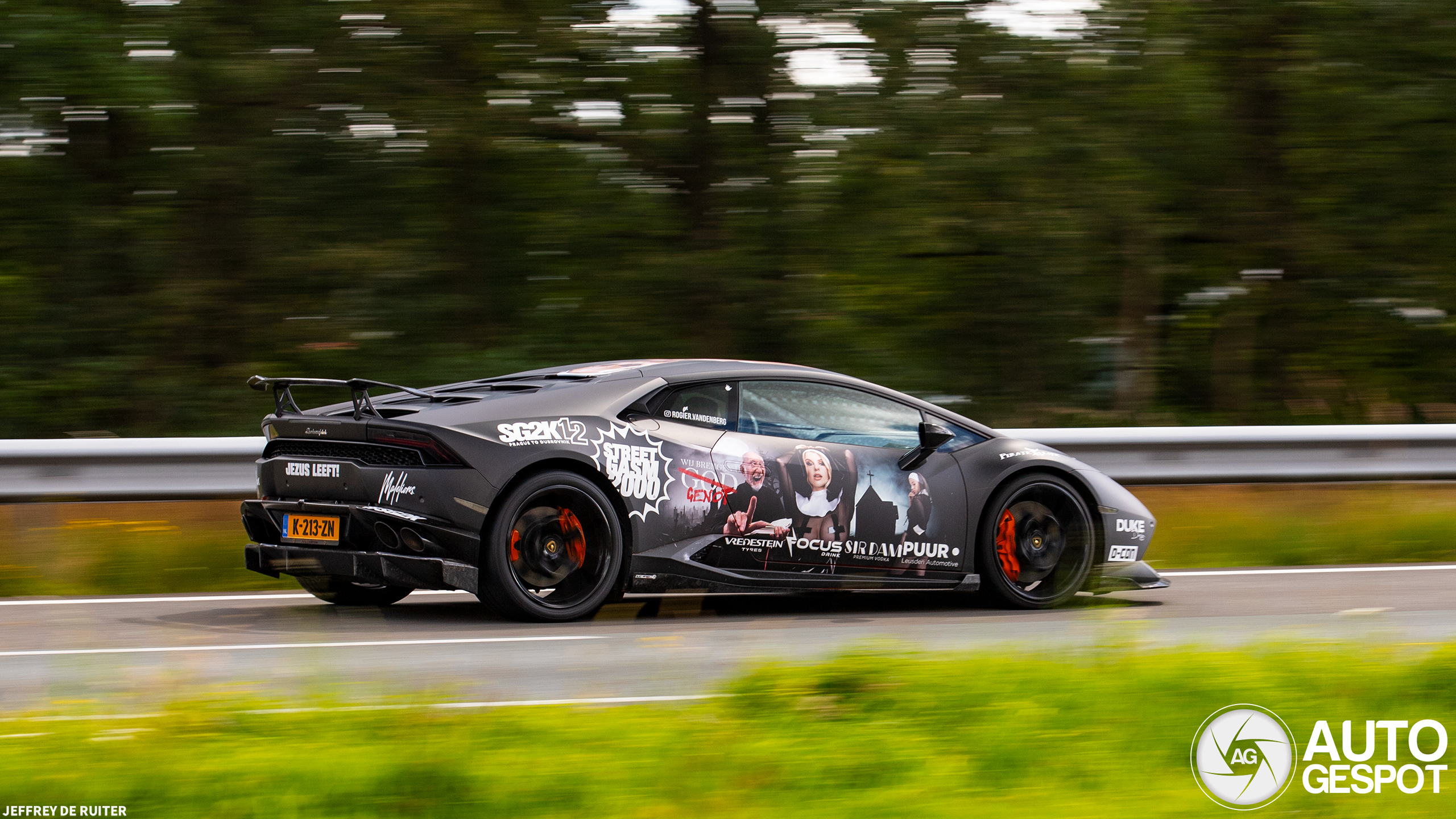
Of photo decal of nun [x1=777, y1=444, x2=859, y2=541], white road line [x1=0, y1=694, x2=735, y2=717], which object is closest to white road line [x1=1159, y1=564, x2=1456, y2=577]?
photo decal of nun [x1=777, y1=444, x2=859, y2=541]

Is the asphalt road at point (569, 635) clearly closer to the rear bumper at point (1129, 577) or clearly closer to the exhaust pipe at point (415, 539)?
the rear bumper at point (1129, 577)

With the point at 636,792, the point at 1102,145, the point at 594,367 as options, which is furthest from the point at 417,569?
the point at 1102,145

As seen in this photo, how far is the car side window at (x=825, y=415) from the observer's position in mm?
7328

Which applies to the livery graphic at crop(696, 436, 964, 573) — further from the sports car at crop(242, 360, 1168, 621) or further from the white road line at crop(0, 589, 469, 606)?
the white road line at crop(0, 589, 469, 606)

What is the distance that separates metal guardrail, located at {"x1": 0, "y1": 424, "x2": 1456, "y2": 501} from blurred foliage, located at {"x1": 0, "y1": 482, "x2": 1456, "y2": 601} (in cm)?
8

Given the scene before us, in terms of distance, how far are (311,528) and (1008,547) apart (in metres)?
3.44

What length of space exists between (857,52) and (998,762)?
908 cm

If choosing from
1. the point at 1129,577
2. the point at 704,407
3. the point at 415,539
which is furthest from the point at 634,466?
the point at 1129,577

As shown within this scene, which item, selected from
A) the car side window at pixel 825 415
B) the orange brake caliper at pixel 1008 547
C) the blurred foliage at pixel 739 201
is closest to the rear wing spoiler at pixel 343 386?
the car side window at pixel 825 415

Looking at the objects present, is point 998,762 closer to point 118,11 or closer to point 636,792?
point 636,792

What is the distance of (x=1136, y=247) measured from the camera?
12641 mm

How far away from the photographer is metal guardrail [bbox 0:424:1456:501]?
8750 millimetres

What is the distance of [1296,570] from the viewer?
945cm

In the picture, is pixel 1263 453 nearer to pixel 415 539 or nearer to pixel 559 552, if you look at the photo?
pixel 559 552
